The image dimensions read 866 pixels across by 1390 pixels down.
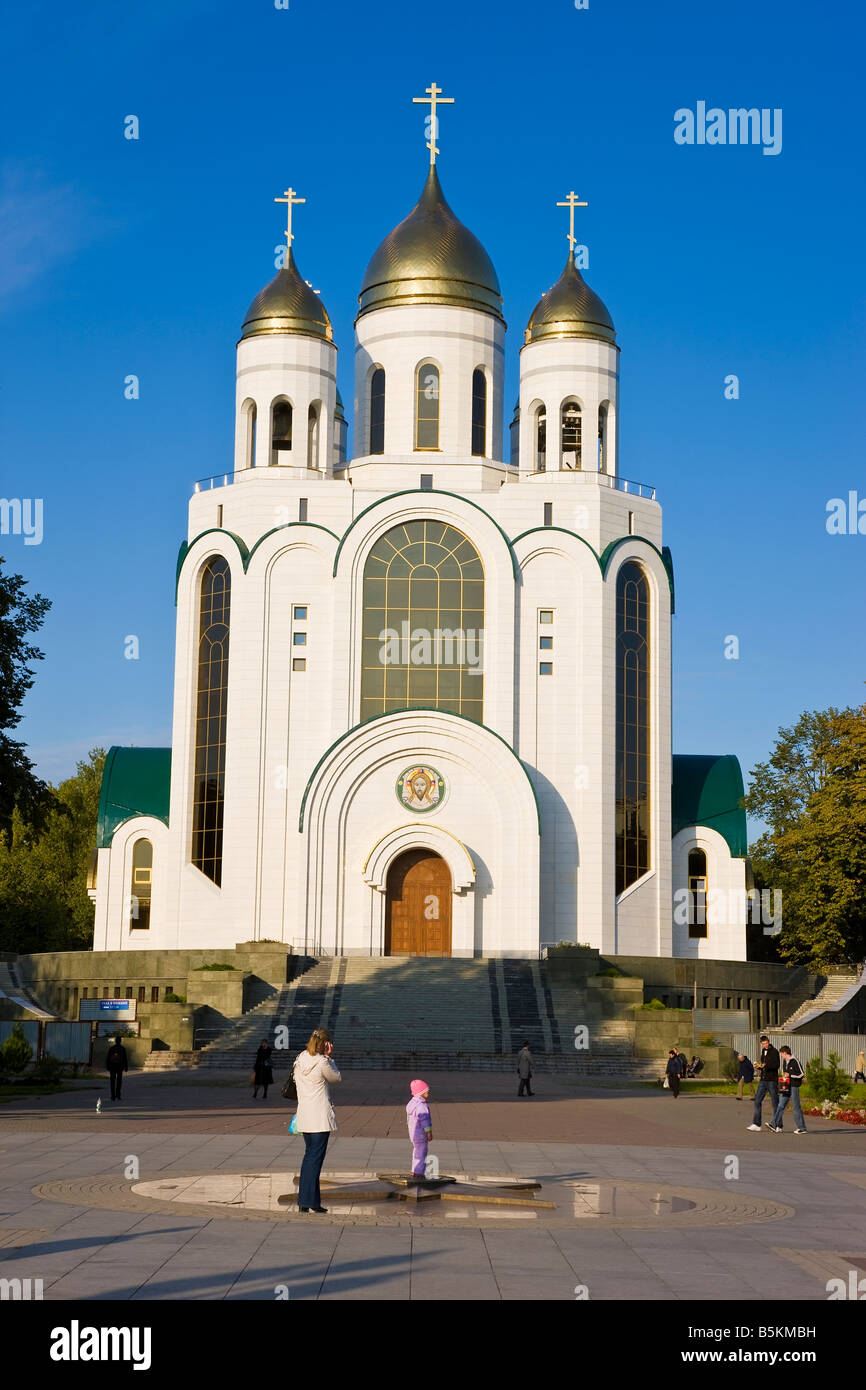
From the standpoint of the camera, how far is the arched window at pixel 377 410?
5394 cm

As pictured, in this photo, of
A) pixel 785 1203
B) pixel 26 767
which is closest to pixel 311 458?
pixel 26 767

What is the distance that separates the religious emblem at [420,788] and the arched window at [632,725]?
17.9 ft

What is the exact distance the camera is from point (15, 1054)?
1214 inches

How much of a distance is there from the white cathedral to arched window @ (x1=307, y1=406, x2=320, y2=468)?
128 millimetres

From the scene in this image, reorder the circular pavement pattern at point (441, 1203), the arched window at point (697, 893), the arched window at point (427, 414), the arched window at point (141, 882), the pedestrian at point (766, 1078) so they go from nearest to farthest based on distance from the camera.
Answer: the circular pavement pattern at point (441, 1203)
the pedestrian at point (766, 1078)
the arched window at point (697, 893)
the arched window at point (141, 882)
the arched window at point (427, 414)

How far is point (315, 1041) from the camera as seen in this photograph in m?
14.4

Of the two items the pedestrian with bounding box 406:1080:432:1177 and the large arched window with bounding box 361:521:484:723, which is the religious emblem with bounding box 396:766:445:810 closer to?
the large arched window with bounding box 361:521:484:723

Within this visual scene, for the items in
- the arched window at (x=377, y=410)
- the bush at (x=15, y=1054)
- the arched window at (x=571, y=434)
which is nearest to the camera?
the bush at (x=15, y=1054)

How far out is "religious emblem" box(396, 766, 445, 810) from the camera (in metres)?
49.7

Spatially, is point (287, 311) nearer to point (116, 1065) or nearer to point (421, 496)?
point (421, 496)

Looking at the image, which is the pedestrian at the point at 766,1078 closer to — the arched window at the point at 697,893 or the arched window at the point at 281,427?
the arched window at the point at 697,893

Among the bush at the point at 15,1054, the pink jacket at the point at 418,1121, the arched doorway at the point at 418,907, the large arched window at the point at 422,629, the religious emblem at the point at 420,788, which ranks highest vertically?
the large arched window at the point at 422,629

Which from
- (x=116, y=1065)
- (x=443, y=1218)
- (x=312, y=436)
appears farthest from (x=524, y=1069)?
(x=312, y=436)

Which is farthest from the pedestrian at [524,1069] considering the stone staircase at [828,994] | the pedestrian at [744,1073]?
the stone staircase at [828,994]
